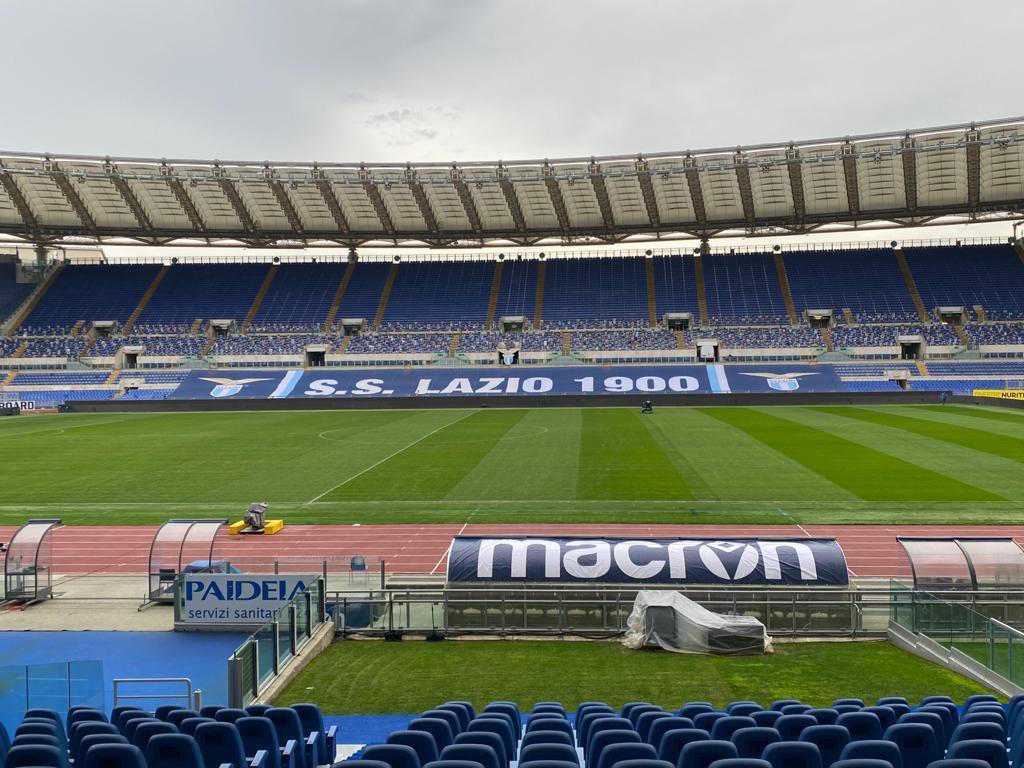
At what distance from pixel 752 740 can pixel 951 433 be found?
37757 millimetres

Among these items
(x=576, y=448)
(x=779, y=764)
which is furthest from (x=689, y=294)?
(x=779, y=764)

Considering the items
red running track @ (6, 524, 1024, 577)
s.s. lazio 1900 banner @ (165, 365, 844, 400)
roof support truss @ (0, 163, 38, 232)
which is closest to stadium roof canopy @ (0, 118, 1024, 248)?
roof support truss @ (0, 163, 38, 232)

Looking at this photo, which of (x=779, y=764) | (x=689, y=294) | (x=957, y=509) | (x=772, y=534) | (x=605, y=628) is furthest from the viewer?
(x=689, y=294)

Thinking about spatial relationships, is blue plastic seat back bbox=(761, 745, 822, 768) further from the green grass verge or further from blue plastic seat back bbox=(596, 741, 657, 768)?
the green grass verge

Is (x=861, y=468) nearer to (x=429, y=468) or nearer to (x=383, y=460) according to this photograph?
(x=429, y=468)

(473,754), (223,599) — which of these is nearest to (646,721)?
(473,754)

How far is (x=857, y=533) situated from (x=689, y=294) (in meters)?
59.2

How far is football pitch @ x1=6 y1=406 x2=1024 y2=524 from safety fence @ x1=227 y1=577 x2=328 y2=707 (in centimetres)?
937

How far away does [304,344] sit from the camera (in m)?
74.0

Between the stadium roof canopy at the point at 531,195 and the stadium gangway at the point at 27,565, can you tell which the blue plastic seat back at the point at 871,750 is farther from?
the stadium roof canopy at the point at 531,195

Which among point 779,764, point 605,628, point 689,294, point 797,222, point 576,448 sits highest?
point 797,222

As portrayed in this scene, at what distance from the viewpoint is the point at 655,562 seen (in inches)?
527

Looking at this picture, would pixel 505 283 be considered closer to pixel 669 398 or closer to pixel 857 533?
pixel 669 398

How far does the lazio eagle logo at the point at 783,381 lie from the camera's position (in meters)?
60.8
